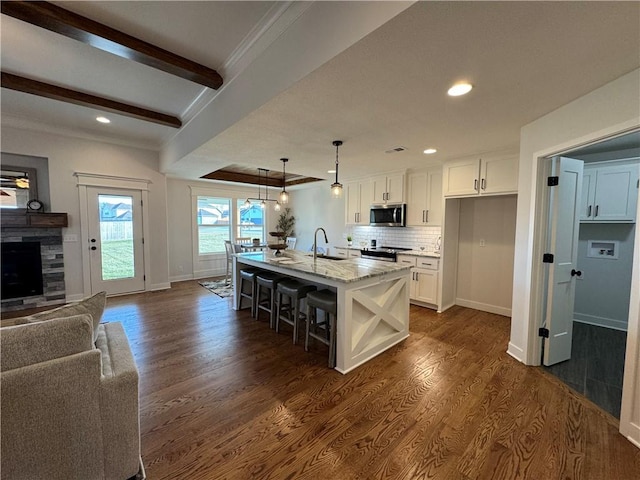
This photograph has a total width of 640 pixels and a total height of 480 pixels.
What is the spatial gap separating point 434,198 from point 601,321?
283cm

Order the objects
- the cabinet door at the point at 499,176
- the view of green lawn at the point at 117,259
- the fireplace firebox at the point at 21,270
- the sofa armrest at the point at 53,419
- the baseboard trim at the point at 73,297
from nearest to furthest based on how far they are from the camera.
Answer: the sofa armrest at the point at 53,419, the cabinet door at the point at 499,176, the fireplace firebox at the point at 21,270, the baseboard trim at the point at 73,297, the view of green lawn at the point at 117,259

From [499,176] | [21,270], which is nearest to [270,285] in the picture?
[499,176]

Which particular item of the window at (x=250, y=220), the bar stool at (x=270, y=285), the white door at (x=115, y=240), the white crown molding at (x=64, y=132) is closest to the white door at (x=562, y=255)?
the bar stool at (x=270, y=285)

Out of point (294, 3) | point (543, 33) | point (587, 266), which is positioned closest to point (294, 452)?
point (543, 33)

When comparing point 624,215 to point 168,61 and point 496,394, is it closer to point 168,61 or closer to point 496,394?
point 496,394

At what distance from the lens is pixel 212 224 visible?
22.8 ft

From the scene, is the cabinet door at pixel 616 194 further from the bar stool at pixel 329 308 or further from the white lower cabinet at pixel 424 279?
the bar stool at pixel 329 308

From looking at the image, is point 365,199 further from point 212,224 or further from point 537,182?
point 212,224

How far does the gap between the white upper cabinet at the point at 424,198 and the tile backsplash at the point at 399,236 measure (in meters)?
0.30

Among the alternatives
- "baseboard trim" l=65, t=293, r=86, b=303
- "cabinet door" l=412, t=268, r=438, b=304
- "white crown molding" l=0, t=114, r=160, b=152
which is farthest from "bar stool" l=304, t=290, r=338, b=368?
"white crown molding" l=0, t=114, r=160, b=152

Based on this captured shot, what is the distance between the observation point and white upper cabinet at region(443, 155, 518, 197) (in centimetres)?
344

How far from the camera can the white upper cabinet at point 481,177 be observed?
11.3 feet

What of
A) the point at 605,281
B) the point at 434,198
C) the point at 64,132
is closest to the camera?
the point at 605,281

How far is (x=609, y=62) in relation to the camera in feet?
5.43
